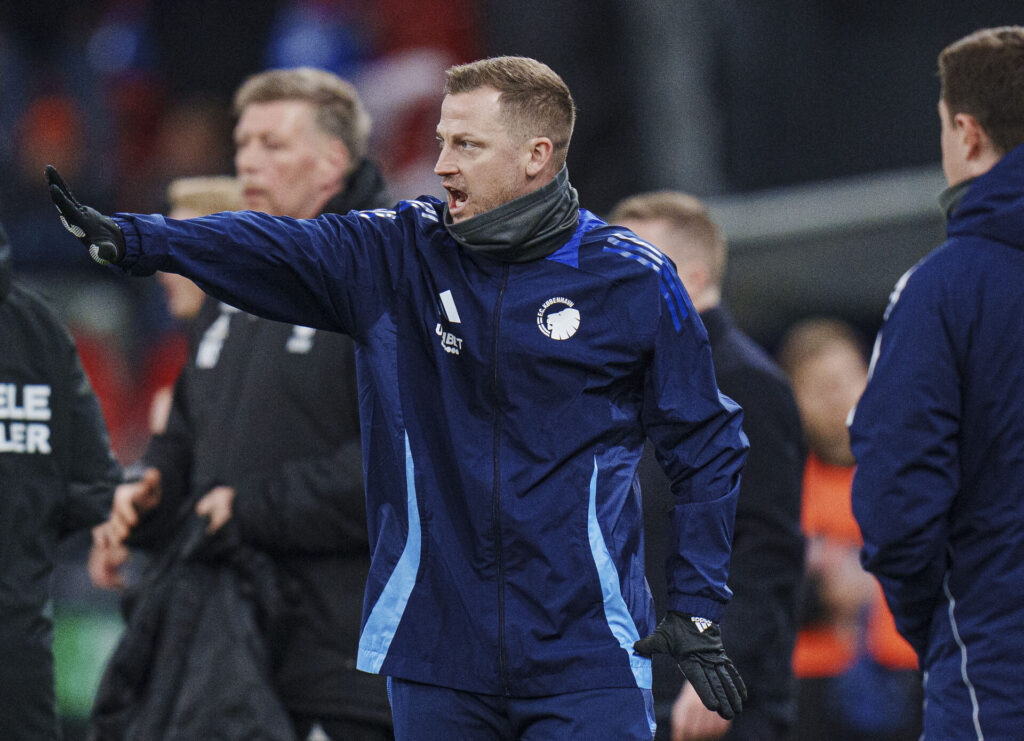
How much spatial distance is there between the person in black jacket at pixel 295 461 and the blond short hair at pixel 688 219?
35.0 inches

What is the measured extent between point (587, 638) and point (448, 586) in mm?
314

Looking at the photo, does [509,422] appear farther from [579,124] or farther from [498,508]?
[579,124]

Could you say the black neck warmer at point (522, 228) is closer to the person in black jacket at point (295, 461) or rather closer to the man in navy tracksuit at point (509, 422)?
Answer: the man in navy tracksuit at point (509, 422)

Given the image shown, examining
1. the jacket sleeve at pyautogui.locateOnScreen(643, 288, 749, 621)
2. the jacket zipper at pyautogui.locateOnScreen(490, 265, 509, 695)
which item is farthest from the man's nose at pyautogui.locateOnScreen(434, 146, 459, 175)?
the jacket sleeve at pyautogui.locateOnScreen(643, 288, 749, 621)

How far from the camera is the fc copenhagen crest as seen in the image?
3.47m

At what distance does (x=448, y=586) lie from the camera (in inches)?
135

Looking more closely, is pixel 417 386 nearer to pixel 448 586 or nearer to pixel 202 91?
pixel 448 586

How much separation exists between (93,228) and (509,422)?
0.95 metres

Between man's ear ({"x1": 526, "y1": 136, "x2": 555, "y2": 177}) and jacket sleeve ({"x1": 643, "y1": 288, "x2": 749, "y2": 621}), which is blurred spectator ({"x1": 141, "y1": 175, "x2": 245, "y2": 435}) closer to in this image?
man's ear ({"x1": 526, "y1": 136, "x2": 555, "y2": 177})

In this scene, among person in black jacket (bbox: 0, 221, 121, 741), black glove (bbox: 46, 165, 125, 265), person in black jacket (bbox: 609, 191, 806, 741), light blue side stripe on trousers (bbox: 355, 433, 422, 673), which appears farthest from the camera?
person in black jacket (bbox: 609, 191, 806, 741)

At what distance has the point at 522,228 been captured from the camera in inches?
138

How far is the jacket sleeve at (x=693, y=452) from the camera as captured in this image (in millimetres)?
3461

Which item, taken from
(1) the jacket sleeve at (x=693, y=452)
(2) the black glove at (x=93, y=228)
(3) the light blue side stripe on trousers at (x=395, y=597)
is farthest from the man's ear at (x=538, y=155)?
(2) the black glove at (x=93, y=228)

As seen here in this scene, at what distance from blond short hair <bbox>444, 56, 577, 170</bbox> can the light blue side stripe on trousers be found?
818mm
